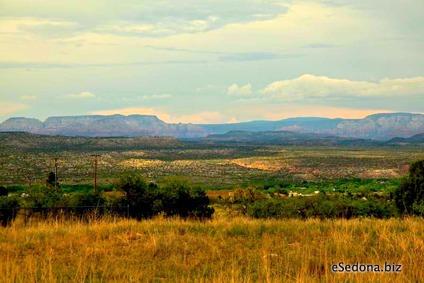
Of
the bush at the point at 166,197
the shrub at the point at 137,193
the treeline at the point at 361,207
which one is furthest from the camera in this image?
the bush at the point at 166,197

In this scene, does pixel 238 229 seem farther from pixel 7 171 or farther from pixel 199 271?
pixel 7 171

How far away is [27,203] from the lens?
31.9m

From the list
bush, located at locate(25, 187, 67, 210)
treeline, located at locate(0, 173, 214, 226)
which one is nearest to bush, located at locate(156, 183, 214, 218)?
treeline, located at locate(0, 173, 214, 226)

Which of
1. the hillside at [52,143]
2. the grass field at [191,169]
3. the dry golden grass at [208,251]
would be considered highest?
the dry golden grass at [208,251]

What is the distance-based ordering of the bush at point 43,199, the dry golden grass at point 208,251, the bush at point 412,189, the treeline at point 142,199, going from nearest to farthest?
the dry golden grass at point 208,251 → the bush at point 412,189 → the bush at point 43,199 → the treeline at point 142,199

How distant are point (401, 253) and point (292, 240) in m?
2.83

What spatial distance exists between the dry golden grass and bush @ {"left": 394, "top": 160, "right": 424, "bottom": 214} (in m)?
17.9

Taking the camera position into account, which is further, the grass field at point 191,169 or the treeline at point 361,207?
the grass field at point 191,169

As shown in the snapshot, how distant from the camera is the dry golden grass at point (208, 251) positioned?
874 centimetres

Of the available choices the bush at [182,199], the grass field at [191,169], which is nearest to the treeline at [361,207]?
the bush at [182,199]

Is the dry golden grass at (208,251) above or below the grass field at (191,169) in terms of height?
above

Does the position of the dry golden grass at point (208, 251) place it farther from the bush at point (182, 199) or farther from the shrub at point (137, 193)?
the bush at point (182, 199)

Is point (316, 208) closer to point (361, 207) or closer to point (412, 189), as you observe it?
point (361, 207)

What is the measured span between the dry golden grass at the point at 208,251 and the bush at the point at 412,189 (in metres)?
17.9
